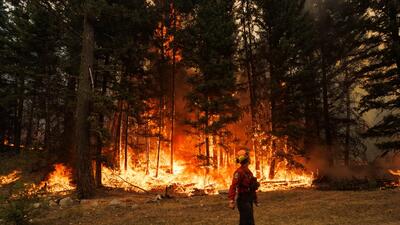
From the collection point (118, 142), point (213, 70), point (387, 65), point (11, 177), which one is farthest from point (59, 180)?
point (387, 65)

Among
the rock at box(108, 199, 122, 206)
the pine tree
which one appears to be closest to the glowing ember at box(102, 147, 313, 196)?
the rock at box(108, 199, 122, 206)

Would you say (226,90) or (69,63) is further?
(226,90)

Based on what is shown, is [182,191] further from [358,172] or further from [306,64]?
[358,172]

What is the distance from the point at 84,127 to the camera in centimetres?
1547

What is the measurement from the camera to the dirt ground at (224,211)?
10039 millimetres

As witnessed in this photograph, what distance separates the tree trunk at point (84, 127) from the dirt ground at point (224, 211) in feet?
3.65

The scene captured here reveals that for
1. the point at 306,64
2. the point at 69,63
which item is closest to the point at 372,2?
the point at 306,64

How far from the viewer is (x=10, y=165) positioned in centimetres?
2397

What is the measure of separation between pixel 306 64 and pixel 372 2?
6.17 meters

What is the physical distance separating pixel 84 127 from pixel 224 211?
7.93 m

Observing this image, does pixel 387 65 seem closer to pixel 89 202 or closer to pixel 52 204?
pixel 89 202

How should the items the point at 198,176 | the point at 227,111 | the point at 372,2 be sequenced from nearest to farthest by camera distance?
the point at 372,2
the point at 227,111
the point at 198,176

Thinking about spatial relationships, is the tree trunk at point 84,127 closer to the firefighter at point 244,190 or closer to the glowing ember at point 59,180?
the glowing ember at point 59,180

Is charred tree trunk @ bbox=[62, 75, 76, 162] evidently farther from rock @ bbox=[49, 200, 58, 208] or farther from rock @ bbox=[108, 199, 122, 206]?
rock @ bbox=[108, 199, 122, 206]
